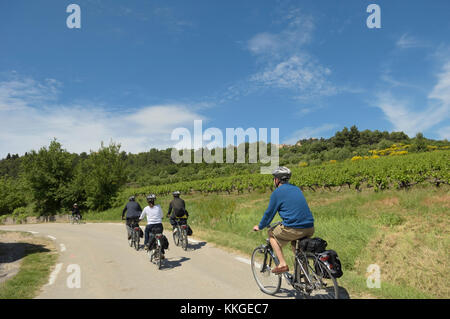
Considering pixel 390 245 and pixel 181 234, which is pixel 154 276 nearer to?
pixel 181 234

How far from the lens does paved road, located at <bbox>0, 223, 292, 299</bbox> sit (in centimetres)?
492

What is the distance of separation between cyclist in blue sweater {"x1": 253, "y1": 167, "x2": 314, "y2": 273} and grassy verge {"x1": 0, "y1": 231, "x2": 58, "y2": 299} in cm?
467

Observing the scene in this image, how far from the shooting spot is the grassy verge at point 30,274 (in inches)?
211

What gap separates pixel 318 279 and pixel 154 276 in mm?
3735

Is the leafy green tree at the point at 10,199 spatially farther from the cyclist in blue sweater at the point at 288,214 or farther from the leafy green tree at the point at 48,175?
the cyclist in blue sweater at the point at 288,214

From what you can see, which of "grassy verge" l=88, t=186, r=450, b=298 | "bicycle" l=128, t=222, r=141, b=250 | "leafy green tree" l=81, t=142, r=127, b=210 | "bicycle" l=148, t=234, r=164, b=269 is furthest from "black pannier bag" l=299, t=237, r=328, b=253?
"leafy green tree" l=81, t=142, r=127, b=210

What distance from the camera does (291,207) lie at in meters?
4.22

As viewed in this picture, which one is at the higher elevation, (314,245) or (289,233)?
(289,233)

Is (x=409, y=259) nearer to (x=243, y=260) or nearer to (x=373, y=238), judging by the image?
(x=373, y=238)

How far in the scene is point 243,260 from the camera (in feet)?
23.0

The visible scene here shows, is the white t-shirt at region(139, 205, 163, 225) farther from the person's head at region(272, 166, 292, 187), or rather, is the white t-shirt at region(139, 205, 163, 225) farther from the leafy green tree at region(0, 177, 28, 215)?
the leafy green tree at region(0, 177, 28, 215)

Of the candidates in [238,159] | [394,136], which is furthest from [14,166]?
[394,136]

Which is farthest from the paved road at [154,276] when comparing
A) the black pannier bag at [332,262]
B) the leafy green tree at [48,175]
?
the leafy green tree at [48,175]

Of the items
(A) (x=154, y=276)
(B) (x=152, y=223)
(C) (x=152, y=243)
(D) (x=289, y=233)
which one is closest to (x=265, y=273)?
(D) (x=289, y=233)
